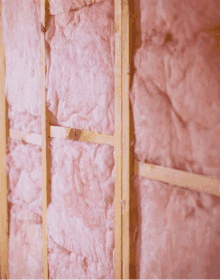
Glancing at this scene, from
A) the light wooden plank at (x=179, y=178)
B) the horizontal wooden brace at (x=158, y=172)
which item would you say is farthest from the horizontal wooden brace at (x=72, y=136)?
Answer: the light wooden plank at (x=179, y=178)

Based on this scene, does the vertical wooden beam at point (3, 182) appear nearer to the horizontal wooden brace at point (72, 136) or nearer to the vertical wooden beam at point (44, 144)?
the horizontal wooden brace at point (72, 136)

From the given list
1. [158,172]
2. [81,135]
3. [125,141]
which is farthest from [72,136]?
[158,172]

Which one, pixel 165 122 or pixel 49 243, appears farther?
pixel 49 243

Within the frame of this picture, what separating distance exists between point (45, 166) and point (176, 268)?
29.7 inches

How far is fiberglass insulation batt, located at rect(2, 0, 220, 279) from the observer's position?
0.83 metres

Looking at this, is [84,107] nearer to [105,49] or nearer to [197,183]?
[105,49]

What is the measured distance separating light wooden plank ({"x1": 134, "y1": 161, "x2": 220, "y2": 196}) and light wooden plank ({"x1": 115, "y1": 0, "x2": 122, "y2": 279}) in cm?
8

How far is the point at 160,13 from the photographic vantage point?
0.89m

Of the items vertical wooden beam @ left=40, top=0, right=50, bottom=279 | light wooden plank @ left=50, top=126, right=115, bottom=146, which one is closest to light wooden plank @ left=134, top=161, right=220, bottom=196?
light wooden plank @ left=50, top=126, right=115, bottom=146

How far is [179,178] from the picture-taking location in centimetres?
89

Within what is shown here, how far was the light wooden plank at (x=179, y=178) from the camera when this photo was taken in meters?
0.81

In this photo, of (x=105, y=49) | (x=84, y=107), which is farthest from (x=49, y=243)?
(x=105, y=49)

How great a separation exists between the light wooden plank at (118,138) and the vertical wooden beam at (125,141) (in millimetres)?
12

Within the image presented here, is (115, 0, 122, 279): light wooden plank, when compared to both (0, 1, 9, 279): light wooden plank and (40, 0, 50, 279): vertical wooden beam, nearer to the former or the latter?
(40, 0, 50, 279): vertical wooden beam
